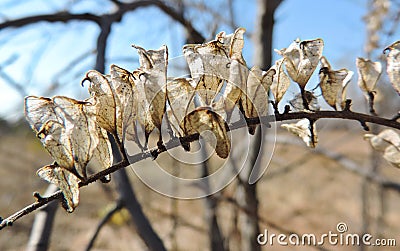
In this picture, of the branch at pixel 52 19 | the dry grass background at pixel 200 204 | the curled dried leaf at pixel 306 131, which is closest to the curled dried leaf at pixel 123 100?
the curled dried leaf at pixel 306 131

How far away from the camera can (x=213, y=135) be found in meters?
0.22

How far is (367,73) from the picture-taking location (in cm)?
28

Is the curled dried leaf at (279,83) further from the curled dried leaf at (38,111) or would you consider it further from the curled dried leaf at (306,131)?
the curled dried leaf at (38,111)

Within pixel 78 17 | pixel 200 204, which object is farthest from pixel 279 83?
pixel 200 204

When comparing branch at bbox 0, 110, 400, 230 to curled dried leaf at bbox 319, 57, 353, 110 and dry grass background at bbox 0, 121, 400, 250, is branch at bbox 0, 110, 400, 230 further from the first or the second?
dry grass background at bbox 0, 121, 400, 250

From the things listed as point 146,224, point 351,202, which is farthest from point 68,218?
point 146,224

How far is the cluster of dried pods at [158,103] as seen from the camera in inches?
8.4

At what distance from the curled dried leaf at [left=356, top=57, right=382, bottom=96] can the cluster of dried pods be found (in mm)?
19

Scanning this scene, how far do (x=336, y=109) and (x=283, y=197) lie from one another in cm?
377

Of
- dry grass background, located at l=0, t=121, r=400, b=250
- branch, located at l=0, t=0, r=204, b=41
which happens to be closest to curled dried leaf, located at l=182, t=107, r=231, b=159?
branch, located at l=0, t=0, r=204, b=41

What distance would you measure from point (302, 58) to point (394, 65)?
59mm

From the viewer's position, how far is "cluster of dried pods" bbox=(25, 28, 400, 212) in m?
0.21

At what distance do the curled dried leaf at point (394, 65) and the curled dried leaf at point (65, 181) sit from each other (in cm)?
20

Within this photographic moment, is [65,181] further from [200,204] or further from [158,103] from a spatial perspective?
[200,204]
